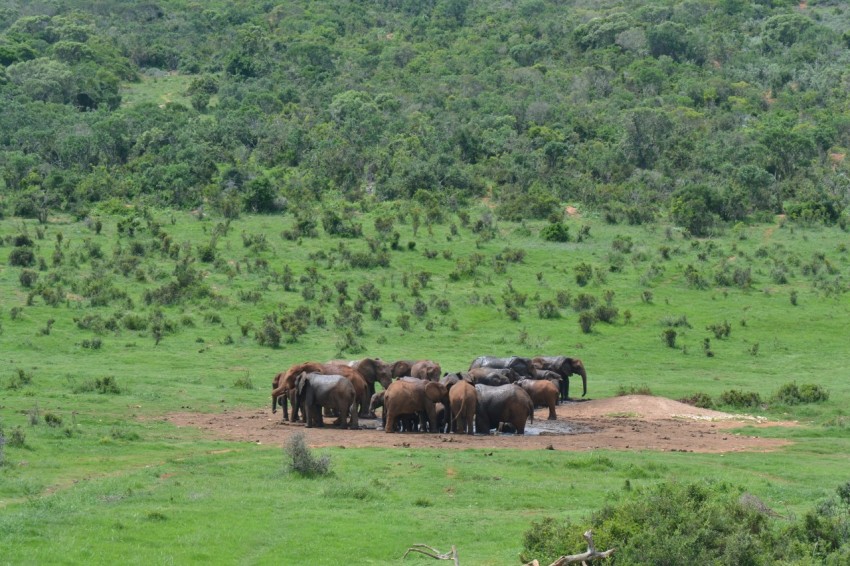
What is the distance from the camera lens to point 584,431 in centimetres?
3092

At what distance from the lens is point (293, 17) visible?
443 feet

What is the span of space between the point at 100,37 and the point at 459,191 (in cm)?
5968

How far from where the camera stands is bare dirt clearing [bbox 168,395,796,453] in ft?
91.7

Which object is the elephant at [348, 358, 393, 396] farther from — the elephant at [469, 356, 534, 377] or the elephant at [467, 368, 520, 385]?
the elephant at [469, 356, 534, 377]

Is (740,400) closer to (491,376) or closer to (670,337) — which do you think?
(491,376)

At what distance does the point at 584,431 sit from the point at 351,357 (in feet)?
43.2

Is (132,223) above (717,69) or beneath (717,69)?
beneath

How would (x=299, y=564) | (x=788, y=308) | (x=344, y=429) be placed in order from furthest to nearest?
(x=788, y=308) < (x=344, y=429) < (x=299, y=564)

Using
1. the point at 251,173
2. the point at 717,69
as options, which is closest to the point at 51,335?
the point at 251,173

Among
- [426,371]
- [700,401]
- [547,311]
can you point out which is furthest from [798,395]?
[547,311]

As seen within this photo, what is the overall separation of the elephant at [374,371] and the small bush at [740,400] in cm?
930

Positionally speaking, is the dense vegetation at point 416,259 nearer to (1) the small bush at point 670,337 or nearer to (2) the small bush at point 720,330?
(1) the small bush at point 670,337

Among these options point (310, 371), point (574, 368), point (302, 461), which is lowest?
point (302, 461)

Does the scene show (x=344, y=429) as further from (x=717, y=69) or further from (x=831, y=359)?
(x=717, y=69)
